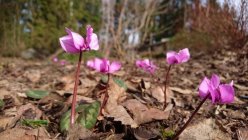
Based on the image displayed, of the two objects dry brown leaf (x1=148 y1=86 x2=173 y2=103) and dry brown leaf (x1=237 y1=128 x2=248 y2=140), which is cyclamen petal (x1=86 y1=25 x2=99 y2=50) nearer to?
dry brown leaf (x1=237 y1=128 x2=248 y2=140)

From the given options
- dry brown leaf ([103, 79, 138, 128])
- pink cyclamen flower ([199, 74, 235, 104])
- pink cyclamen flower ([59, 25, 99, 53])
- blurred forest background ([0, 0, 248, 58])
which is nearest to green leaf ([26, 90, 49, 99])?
dry brown leaf ([103, 79, 138, 128])

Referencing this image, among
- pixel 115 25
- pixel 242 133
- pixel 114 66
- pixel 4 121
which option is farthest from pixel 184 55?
pixel 115 25

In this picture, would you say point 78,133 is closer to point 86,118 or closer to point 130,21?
point 86,118

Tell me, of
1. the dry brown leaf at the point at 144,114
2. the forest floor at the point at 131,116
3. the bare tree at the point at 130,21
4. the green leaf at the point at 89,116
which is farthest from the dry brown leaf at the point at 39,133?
the bare tree at the point at 130,21

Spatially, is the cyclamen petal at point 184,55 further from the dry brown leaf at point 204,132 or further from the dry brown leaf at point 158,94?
the dry brown leaf at point 158,94

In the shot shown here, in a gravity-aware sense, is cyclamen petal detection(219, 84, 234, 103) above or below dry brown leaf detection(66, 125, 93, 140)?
above

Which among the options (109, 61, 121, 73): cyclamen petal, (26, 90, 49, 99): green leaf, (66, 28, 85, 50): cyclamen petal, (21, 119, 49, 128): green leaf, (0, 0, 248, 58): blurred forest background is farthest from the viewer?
(0, 0, 248, 58): blurred forest background
